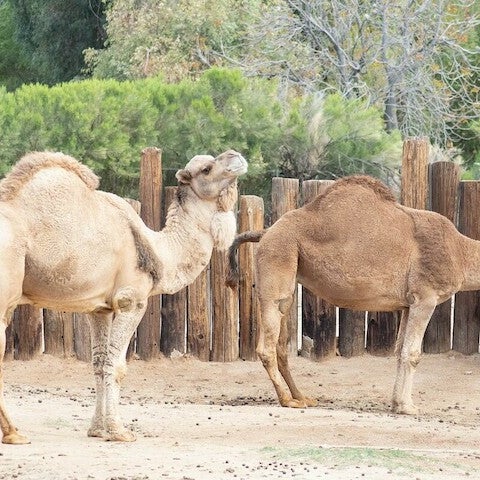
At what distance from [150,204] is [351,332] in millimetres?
2293

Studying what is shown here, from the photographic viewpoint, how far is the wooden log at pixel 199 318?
12.6 meters

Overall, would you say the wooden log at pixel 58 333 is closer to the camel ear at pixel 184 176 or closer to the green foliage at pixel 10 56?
the camel ear at pixel 184 176

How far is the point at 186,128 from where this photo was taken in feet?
50.0

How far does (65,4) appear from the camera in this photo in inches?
1104

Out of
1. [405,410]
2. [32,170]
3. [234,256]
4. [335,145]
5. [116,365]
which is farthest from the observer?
[335,145]

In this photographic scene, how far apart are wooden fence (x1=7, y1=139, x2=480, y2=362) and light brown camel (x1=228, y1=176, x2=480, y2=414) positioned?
1498 mm

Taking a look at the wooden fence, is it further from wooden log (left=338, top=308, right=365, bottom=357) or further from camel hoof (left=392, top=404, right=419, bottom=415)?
camel hoof (left=392, top=404, right=419, bottom=415)

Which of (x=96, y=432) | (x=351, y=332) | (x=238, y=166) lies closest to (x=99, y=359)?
(x=96, y=432)

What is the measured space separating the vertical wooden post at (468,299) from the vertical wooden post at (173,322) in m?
2.63

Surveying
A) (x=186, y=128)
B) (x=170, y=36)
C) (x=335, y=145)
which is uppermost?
(x=170, y=36)

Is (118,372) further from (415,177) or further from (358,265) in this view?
(415,177)

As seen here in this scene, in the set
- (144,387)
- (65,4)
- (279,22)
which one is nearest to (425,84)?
(279,22)

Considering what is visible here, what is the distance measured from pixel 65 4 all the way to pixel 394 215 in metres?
18.3

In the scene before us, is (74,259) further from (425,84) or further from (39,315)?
(425,84)
